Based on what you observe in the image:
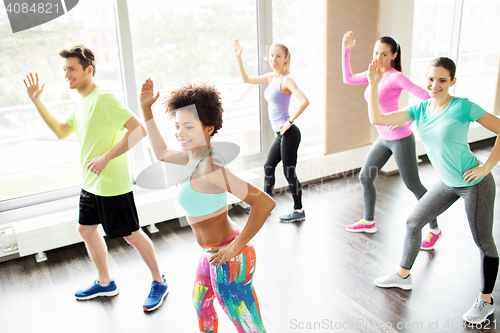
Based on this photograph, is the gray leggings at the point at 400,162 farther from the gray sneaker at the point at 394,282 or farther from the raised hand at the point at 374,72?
the raised hand at the point at 374,72

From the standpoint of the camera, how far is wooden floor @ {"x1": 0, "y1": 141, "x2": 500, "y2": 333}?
223 cm

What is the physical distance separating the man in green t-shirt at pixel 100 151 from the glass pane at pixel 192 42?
146 cm

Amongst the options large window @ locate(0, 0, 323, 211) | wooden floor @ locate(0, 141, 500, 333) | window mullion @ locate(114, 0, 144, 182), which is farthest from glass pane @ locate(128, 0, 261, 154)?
wooden floor @ locate(0, 141, 500, 333)

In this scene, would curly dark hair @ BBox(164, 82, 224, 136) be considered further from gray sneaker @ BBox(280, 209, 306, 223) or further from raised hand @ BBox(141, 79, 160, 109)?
gray sneaker @ BBox(280, 209, 306, 223)

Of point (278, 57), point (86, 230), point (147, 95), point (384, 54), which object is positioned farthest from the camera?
point (278, 57)

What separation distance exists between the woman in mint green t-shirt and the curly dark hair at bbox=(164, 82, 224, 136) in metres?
1.04

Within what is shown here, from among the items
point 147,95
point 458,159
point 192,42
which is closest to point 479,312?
point 458,159

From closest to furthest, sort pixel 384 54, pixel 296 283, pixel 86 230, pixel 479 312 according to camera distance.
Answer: pixel 479 312, pixel 86 230, pixel 296 283, pixel 384 54

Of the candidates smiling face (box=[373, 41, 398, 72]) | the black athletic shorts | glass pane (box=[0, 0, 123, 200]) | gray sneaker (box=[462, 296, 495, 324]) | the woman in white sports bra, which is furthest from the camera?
glass pane (box=[0, 0, 123, 200])

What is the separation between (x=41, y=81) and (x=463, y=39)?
544cm

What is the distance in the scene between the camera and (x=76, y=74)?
2.08m

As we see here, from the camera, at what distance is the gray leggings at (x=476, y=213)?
2.03 metres

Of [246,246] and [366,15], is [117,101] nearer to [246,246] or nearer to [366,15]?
[246,246]

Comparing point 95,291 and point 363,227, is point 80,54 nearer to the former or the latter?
point 95,291
